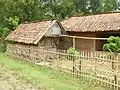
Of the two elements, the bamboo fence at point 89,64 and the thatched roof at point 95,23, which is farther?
the thatched roof at point 95,23

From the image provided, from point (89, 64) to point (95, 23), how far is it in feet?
33.6

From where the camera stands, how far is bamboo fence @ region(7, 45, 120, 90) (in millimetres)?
10789

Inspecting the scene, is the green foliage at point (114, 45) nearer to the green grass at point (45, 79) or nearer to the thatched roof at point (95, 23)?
the green grass at point (45, 79)

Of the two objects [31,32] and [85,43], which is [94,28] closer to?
[85,43]

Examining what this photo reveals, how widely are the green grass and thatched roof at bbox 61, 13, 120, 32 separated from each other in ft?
23.5

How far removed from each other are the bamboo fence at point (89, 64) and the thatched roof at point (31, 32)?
7.58 ft

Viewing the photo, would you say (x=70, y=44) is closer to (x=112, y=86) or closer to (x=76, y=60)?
(x=76, y=60)

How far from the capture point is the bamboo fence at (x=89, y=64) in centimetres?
1079

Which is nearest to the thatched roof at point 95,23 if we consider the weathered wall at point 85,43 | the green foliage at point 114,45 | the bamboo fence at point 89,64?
the weathered wall at point 85,43

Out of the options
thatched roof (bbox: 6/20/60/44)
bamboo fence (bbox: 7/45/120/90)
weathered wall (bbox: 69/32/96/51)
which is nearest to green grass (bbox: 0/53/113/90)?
bamboo fence (bbox: 7/45/120/90)

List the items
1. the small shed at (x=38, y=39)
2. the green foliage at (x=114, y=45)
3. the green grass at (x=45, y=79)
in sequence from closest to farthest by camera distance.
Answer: the green grass at (x=45, y=79)
the green foliage at (x=114, y=45)
the small shed at (x=38, y=39)

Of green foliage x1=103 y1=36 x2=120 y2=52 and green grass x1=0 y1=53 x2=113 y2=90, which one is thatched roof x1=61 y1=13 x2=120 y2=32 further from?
green grass x1=0 y1=53 x2=113 y2=90

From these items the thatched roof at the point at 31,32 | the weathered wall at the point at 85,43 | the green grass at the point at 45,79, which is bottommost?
the green grass at the point at 45,79

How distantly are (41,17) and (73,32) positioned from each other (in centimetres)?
867
